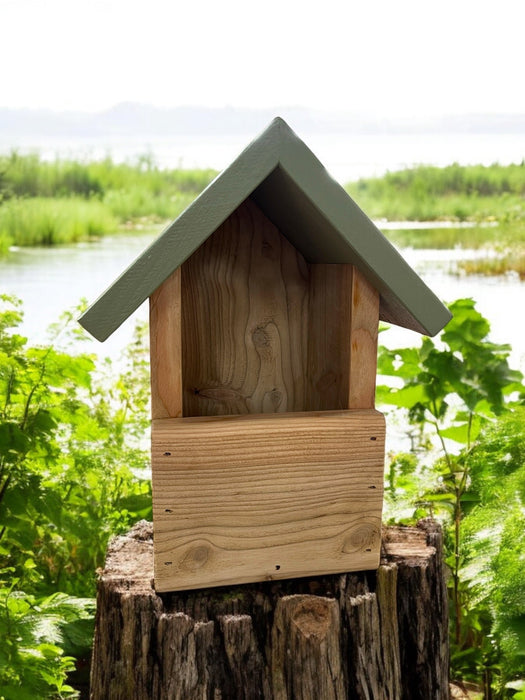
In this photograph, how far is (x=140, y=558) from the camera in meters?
2.18

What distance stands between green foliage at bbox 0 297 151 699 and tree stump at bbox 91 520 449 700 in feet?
0.92

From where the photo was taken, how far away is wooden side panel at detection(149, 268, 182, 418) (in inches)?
71.7

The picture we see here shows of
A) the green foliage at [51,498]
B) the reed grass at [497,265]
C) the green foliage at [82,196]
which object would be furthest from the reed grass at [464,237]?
the green foliage at [51,498]

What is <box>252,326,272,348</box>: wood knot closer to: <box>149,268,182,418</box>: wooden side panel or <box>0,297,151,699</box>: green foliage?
<box>149,268,182,418</box>: wooden side panel

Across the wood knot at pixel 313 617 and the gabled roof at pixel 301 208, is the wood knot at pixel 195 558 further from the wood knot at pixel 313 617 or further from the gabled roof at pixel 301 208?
the gabled roof at pixel 301 208

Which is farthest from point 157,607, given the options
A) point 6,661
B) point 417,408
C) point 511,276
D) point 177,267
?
point 511,276

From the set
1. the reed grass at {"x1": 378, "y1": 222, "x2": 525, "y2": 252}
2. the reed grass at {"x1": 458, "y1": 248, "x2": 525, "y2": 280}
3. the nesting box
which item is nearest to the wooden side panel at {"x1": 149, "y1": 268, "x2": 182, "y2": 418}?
the nesting box

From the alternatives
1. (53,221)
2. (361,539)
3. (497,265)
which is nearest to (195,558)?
(361,539)

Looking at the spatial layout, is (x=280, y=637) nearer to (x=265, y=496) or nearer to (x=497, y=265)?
(x=265, y=496)

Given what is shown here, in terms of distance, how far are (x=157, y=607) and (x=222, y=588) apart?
0.16 meters

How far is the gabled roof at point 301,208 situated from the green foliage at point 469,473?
2.73 ft

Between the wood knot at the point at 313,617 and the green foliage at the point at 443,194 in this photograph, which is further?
the green foliage at the point at 443,194

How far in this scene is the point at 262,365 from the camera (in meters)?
2.21

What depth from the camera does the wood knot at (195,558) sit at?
1.88 m
